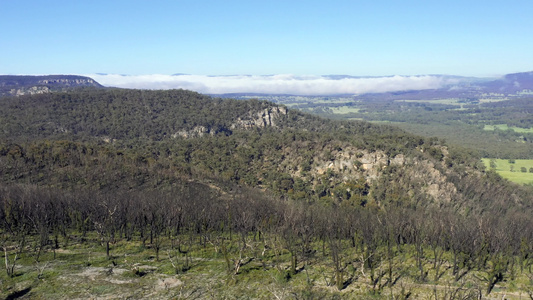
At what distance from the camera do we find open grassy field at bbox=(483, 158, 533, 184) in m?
110

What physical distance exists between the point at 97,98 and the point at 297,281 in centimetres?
18210

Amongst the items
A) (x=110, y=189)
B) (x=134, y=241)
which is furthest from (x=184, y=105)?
(x=134, y=241)

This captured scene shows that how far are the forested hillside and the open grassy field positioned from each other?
1990 cm

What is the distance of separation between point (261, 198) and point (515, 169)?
123m

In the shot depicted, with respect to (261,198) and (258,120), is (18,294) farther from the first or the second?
(258,120)

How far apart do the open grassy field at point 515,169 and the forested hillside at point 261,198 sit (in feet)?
65.3

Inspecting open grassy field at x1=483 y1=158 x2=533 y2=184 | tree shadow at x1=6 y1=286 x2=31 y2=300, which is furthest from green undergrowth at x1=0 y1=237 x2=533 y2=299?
open grassy field at x1=483 y1=158 x2=533 y2=184

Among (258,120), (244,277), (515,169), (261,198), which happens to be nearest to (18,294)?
(244,277)

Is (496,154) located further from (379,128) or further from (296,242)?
(296,242)

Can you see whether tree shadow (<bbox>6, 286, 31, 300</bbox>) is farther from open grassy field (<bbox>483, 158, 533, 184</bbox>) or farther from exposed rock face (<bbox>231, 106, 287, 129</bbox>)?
exposed rock face (<bbox>231, 106, 287, 129</bbox>)

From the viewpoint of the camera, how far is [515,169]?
A: 13275 centimetres

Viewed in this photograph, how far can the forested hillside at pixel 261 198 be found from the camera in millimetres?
33438

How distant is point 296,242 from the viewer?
1670 inches

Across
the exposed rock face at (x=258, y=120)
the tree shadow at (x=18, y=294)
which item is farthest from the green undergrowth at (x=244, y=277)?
the exposed rock face at (x=258, y=120)
